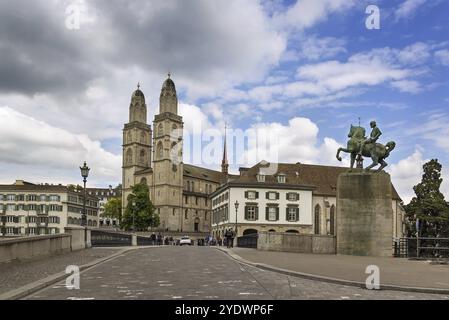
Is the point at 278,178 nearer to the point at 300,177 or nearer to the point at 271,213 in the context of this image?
the point at 271,213

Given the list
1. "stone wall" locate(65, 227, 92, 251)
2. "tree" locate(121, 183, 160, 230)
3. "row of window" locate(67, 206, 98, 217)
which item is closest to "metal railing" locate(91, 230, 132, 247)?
"stone wall" locate(65, 227, 92, 251)

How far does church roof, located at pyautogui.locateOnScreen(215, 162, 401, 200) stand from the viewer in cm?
8431

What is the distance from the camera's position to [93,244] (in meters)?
38.0

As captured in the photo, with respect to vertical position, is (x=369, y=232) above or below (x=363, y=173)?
below

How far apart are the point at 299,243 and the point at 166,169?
329 ft

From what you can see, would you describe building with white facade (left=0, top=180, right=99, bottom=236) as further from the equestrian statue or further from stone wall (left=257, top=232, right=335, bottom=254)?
the equestrian statue

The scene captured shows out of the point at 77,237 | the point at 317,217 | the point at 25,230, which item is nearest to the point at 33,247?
the point at 77,237

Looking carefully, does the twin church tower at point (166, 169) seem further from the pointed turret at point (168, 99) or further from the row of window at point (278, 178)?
the row of window at point (278, 178)

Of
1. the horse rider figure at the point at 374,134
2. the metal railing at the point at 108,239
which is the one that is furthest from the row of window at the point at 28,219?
the horse rider figure at the point at 374,134

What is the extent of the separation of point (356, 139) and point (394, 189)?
7444 centimetres

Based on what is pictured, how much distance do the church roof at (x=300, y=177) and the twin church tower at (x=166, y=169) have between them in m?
43.1
